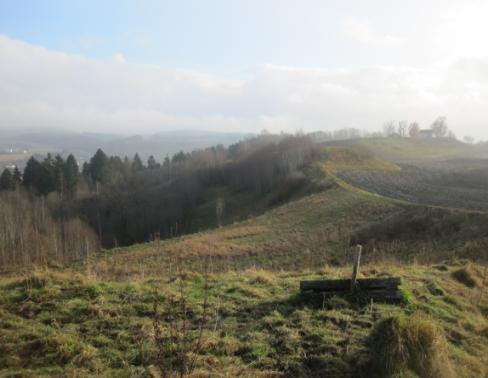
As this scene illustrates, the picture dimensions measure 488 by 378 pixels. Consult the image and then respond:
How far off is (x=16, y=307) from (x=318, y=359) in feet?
18.5

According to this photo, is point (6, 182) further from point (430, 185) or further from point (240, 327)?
point (240, 327)

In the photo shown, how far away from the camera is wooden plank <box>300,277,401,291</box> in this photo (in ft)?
23.0

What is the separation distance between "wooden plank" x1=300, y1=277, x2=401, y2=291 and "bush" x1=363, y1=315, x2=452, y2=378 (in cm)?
178

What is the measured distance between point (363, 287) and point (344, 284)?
1.33 feet

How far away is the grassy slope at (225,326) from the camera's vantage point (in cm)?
489

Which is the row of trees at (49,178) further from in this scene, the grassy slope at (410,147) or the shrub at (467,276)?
the shrub at (467,276)

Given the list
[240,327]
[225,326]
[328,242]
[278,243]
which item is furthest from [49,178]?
[240,327]

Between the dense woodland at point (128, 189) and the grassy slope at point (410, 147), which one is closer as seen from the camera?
the dense woodland at point (128, 189)

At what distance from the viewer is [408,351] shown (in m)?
4.94

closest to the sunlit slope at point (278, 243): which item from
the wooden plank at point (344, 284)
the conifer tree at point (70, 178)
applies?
the wooden plank at point (344, 284)

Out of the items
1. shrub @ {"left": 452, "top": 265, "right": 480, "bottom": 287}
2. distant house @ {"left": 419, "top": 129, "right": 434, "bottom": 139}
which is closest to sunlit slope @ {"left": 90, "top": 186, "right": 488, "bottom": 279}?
shrub @ {"left": 452, "top": 265, "right": 480, "bottom": 287}

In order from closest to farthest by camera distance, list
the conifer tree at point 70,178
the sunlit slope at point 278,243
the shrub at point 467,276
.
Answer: the shrub at point 467,276 < the sunlit slope at point 278,243 < the conifer tree at point 70,178

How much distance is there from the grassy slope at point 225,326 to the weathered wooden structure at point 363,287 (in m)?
0.23

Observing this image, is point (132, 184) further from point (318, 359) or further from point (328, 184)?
point (318, 359)
